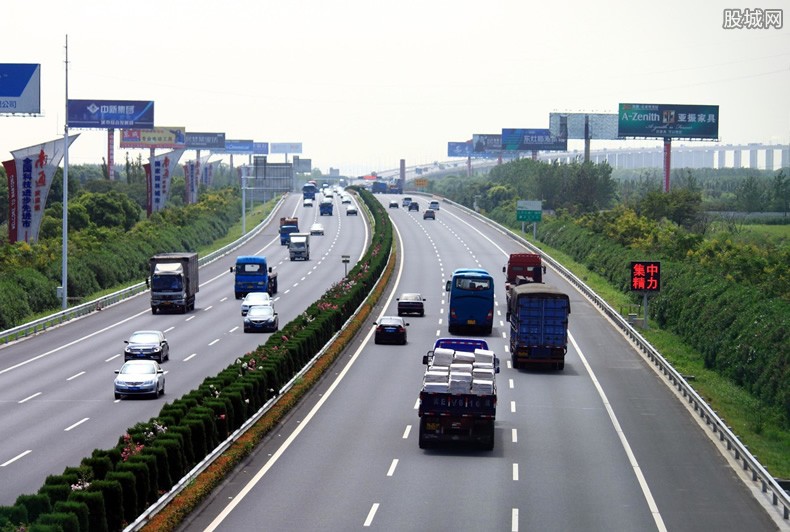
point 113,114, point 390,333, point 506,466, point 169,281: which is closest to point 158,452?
point 506,466

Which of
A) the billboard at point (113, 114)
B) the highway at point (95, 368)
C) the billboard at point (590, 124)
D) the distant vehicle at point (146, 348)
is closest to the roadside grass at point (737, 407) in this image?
the highway at point (95, 368)

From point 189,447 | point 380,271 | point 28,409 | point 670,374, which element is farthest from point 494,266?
point 189,447

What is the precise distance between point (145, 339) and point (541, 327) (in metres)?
18.6

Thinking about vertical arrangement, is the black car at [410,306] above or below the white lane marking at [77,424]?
above

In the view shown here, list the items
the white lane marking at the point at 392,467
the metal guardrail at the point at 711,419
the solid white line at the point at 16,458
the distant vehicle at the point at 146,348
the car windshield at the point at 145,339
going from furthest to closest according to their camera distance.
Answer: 1. the car windshield at the point at 145,339
2. the distant vehicle at the point at 146,348
3. the solid white line at the point at 16,458
4. the white lane marking at the point at 392,467
5. the metal guardrail at the point at 711,419

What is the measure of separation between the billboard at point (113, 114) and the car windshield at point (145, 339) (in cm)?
12776

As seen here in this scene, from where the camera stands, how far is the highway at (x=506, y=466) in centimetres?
2988

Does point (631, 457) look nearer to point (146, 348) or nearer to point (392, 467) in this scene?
point (392, 467)

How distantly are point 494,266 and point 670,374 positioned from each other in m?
55.2

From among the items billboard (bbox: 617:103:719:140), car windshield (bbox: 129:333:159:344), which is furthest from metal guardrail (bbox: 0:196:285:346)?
billboard (bbox: 617:103:719:140)

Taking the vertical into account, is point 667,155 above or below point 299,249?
above

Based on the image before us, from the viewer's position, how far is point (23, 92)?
11825 centimetres

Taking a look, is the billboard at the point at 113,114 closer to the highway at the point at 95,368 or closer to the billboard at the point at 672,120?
the billboard at the point at 672,120

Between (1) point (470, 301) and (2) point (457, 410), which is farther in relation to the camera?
(1) point (470, 301)
